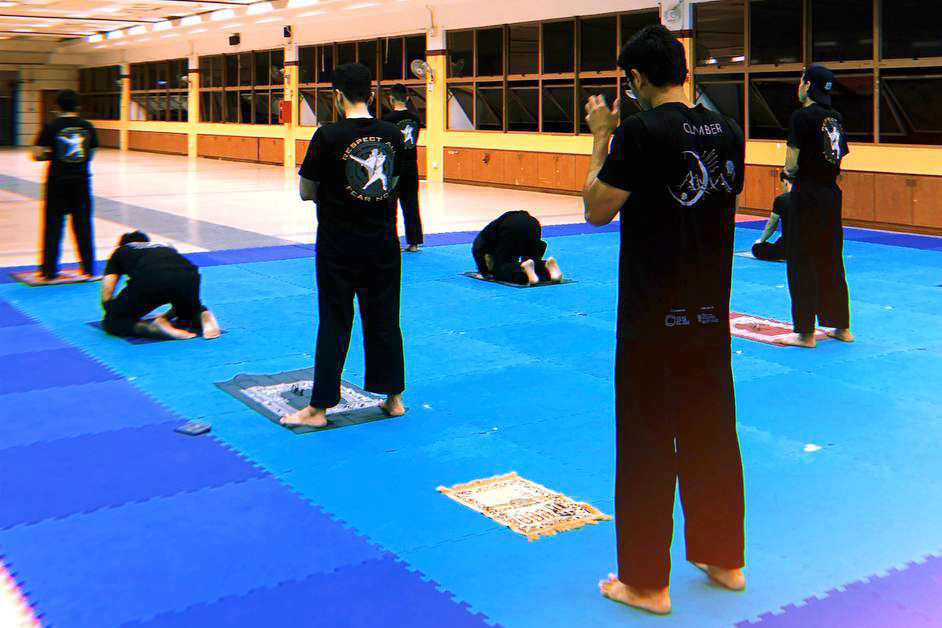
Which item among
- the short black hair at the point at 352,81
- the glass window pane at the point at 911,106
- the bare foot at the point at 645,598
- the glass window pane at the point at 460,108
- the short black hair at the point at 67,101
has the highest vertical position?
the glass window pane at the point at 460,108

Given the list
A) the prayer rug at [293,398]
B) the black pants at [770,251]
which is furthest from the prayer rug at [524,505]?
the black pants at [770,251]

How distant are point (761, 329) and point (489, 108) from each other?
15.2 meters

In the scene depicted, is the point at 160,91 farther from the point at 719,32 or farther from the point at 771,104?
the point at 771,104

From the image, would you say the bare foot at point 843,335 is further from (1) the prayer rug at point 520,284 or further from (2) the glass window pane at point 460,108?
(2) the glass window pane at point 460,108

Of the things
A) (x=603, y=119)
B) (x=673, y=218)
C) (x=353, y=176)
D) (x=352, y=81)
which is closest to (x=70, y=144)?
(x=352, y=81)

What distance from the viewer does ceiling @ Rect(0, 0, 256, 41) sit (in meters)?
25.0

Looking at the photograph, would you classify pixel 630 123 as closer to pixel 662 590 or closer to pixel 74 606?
pixel 662 590

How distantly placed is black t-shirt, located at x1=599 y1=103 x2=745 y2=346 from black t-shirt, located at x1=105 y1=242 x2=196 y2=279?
4.72 meters

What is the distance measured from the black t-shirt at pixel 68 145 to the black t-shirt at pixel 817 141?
20.7 ft

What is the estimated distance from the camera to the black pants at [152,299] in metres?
6.99

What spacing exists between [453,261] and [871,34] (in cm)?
761

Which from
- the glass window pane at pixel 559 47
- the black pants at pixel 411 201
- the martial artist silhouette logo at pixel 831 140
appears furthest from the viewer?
the glass window pane at pixel 559 47

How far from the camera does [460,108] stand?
22.6 metres

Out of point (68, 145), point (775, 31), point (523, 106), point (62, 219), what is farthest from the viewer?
point (523, 106)
